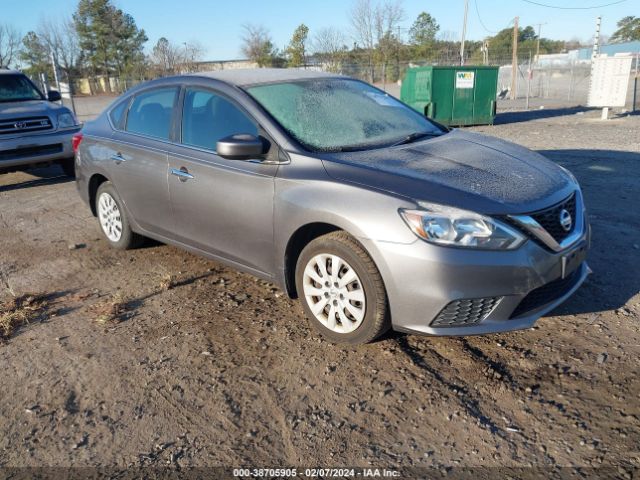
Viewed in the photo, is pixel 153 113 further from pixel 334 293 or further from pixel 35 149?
pixel 35 149

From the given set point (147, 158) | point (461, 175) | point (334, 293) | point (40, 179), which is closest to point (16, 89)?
point (40, 179)

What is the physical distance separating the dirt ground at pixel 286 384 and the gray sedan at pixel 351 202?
0.30 m

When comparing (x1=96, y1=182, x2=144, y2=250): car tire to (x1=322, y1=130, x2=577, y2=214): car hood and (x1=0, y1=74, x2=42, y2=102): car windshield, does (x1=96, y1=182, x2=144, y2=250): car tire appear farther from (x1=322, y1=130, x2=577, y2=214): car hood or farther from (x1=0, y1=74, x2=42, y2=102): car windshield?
(x1=0, y1=74, x2=42, y2=102): car windshield

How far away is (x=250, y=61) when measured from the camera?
4781 cm

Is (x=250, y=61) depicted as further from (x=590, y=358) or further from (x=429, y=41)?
(x=590, y=358)

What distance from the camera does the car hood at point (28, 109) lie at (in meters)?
8.68

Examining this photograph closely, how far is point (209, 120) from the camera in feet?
13.7

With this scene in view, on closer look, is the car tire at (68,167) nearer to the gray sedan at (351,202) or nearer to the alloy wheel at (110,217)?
the alloy wheel at (110,217)

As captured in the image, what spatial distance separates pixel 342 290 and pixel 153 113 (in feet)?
8.39

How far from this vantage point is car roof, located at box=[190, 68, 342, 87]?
4.17 metres

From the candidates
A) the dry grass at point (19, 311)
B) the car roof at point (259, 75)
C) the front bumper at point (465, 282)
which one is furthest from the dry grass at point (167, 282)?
the front bumper at point (465, 282)

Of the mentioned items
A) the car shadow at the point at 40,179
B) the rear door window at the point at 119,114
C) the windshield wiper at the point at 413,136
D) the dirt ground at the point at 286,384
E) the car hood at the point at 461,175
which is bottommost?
the car shadow at the point at 40,179

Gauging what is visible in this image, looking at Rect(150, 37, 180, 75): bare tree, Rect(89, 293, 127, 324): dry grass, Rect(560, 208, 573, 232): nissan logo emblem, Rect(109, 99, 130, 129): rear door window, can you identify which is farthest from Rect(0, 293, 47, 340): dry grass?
Rect(150, 37, 180, 75): bare tree

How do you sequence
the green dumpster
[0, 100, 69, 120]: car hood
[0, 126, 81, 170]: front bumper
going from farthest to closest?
the green dumpster → [0, 100, 69, 120]: car hood → [0, 126, 81, 170]: front bumper
